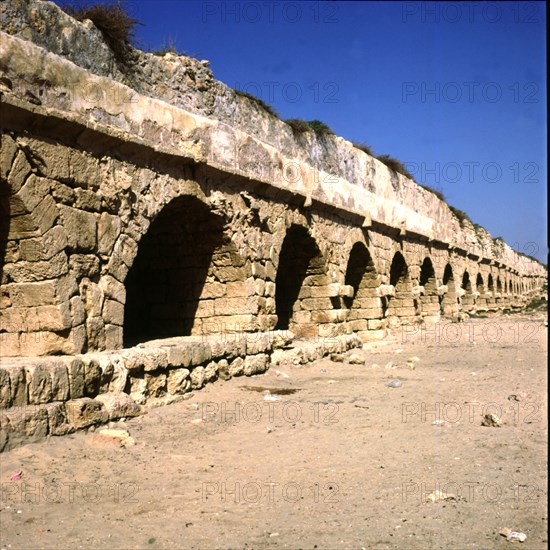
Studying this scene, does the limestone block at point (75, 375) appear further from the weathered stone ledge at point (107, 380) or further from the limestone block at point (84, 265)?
the limestone block at point (84, 265)

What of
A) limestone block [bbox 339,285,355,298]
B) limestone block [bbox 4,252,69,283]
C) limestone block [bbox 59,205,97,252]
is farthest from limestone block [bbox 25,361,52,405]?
limestone block [bbox 339,285,355,298]

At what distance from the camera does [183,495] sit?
3770mm

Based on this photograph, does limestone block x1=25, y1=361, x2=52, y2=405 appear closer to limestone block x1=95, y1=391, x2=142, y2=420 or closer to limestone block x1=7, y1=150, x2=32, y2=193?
limestone block x1=95, y1=391, x2=142, y2=420

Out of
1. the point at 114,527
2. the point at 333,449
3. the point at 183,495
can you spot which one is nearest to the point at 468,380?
the point at 333,449

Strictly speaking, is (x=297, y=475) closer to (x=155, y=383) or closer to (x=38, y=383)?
(x=38, y=383)

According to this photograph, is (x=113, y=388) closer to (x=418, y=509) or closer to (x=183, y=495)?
(x=183, y=495)

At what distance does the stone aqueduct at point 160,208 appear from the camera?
5.30 metres

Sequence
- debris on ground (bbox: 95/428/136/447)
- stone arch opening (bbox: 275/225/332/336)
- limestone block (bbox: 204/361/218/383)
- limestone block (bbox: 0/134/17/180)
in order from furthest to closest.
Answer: stone arch opening (bbox: 275/225/332/336)
limestone block (bbox: 204/361/218/383)
limestone block (bbox: 0/134/17/180)
debris on ground (bbox: 95/428/136/447)

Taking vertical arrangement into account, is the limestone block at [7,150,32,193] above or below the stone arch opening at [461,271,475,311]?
above

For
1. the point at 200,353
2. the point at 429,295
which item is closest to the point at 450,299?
the point at 429,295

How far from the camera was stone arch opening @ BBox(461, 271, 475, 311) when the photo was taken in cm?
2314

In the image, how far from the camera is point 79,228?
5.58 metres

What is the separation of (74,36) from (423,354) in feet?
23.6

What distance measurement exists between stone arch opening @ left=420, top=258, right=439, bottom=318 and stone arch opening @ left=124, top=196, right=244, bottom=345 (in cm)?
1040
